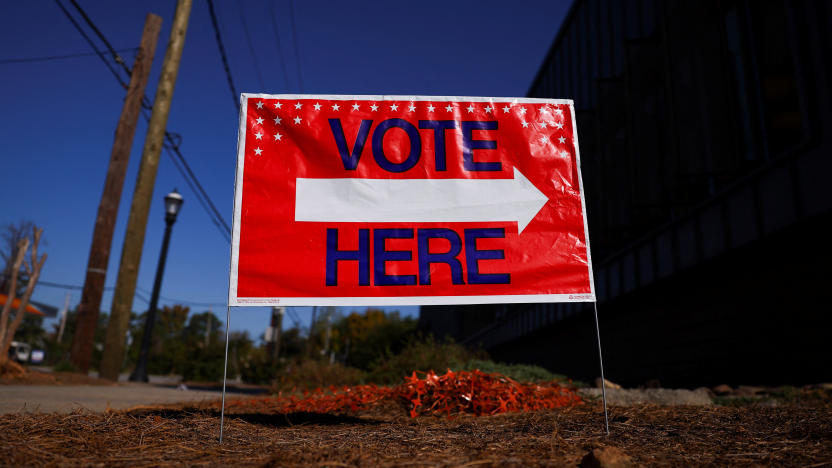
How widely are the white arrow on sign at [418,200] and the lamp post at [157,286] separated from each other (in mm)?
10118

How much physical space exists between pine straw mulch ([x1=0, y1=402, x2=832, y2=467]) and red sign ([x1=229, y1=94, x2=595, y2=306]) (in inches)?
34.1

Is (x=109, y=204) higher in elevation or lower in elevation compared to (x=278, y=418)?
higher

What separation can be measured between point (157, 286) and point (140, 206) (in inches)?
95.8

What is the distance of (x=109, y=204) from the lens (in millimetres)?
10836

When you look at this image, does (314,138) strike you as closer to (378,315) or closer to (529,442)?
(529,442)

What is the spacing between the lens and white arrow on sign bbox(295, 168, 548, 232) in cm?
351

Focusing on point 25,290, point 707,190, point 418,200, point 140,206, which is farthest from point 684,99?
point 25,290

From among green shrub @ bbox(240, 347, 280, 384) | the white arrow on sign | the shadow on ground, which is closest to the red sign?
the white arrow on sign

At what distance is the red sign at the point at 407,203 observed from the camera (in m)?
3.39

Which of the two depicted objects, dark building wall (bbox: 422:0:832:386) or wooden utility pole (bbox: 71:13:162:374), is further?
wooden utility pole (bbox: 71:13:162:374)

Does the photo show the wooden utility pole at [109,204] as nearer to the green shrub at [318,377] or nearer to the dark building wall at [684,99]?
the green shrub at [318,377]

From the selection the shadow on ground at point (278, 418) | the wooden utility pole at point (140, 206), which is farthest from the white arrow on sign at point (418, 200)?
the wooden utility pole at point (140, 206)

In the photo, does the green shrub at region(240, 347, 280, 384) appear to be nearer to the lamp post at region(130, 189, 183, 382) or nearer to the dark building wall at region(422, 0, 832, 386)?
the lamp post at region(130, 189, 183, 382)

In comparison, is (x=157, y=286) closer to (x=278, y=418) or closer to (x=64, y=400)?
(x=64, y=400)
